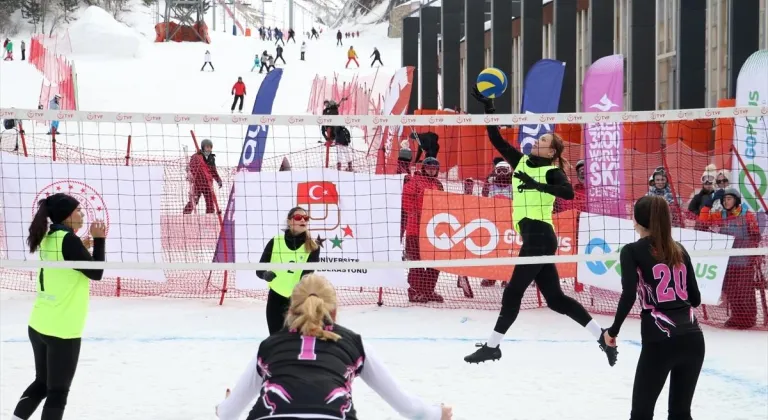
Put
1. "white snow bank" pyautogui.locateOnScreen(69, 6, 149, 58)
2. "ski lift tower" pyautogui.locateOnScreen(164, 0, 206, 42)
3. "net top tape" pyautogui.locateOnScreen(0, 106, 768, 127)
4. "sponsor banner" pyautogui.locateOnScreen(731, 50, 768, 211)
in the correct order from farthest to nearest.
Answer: "ski lift tower" pyautogui.locateOnScreen(164, 0, 206, 42) < "white snow bank" pyautogui.locateOnScreen(69, 6, 149, 58) < "sponsor banner" pyautogui.locateOnScreen(731, 50, 768, 211) < "net top tape" pyautogui.locateOnScreen(0, 106, 768, 127)

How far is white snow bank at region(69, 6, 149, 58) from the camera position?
55781 millimetres

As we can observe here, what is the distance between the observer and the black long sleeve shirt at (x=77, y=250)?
4887 millimetres

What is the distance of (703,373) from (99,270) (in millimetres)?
4519

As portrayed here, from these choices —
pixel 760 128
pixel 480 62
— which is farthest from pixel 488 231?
pixel 480 62

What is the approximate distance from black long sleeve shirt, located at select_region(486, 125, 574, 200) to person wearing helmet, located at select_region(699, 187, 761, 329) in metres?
3.61

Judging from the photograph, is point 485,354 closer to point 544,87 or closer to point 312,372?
point 312,372

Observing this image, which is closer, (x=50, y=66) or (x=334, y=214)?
(x=334, y=214)

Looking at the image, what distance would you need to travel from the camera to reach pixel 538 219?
682 cm

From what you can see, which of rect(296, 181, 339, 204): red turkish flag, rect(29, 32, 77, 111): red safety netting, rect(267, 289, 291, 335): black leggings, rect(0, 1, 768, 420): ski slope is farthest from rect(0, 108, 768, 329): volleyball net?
rect(29, 32, 77, 111): red safety netting

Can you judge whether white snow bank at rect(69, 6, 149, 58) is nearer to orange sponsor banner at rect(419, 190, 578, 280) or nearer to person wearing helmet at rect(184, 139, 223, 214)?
person wearing helmet at rect(184, 139, 223, 214)

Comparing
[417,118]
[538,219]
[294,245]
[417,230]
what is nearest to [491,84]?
[417,118]

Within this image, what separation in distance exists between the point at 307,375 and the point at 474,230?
7.46m

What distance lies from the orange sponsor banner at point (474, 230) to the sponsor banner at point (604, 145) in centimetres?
66

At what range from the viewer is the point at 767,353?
840cm
